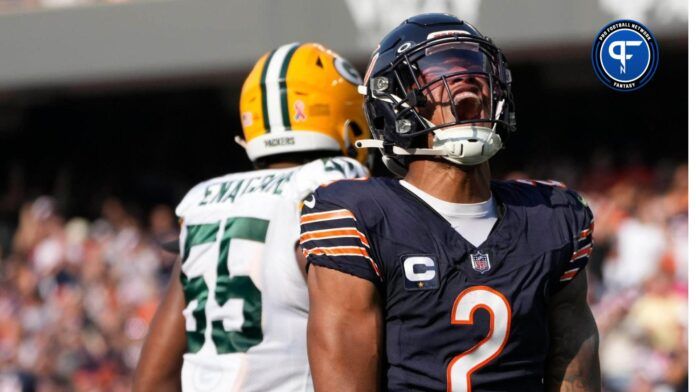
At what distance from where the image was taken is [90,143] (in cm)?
1472

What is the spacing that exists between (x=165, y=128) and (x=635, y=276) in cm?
713

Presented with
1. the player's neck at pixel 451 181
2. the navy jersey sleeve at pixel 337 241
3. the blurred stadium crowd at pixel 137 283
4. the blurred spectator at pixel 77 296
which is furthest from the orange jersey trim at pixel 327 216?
the blurred spectator at pixel 77 296

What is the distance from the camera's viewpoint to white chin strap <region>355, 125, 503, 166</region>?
2.64 meters

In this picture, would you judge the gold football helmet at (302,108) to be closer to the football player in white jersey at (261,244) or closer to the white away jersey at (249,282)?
the football player in white jersey at (261,244)

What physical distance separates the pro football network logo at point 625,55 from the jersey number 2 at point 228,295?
1052mm

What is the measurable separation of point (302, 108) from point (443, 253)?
1279 millimetres

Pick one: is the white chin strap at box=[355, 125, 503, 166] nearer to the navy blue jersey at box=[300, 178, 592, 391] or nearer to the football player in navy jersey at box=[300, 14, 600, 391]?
the football player in navy jersey at box=[300, 14, 600, 391]

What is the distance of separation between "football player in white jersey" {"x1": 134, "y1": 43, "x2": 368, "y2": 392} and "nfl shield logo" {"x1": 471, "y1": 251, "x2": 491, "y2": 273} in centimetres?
73

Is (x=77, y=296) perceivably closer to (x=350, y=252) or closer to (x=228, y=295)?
(x=228, y=295)

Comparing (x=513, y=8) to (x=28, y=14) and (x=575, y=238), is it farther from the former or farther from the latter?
(x=575, y=238)

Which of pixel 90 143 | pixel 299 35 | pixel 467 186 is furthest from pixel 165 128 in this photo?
pixel 467 186

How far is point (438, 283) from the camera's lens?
2.58 meters

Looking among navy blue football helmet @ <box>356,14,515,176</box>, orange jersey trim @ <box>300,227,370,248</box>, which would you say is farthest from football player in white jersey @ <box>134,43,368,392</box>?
orange jersey trim @ <box>300,227,370,248</box>

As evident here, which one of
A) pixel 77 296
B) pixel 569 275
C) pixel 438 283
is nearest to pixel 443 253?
pixel 438 283
